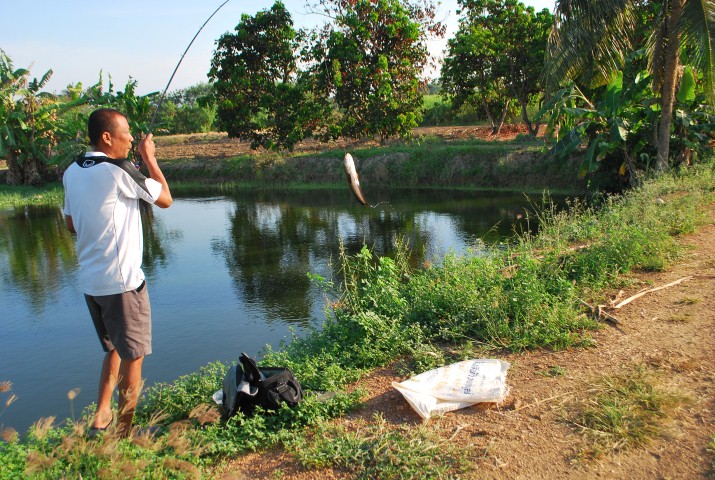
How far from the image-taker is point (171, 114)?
35875 mm

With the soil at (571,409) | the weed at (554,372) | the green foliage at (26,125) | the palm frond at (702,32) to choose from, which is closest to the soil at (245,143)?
the green foliage at (26,125)

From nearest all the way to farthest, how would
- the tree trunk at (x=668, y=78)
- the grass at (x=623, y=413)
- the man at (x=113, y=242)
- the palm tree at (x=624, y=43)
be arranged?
the grass at (x=623, y=413) < the man at (x=113, y=242) < the palm tree at (x=624, y=43) < the tree trunk at (x=668, y=78)

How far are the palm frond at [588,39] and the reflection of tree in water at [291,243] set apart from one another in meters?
4.08

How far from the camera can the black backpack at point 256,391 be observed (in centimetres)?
333

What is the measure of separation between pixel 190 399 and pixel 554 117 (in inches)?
401

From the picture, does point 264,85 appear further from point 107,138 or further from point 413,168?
point 107,138

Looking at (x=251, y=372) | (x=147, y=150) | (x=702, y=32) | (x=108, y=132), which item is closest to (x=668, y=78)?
(x=702, y=32)

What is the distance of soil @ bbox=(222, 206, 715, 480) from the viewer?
274 cm

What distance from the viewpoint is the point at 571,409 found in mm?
3215

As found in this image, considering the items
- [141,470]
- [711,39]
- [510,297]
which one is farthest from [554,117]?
[141,470]

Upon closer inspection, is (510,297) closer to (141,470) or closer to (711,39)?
(141,470)

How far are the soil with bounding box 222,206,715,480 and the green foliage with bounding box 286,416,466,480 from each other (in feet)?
0.20

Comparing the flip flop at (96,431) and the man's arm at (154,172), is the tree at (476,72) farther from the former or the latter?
the flip flop at (96,431)

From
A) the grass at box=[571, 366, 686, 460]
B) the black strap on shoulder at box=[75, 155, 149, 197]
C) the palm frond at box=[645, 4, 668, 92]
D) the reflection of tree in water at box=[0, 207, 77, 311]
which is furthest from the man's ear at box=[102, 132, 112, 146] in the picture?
the palm frond at box=[645, 4, 668, 92]
